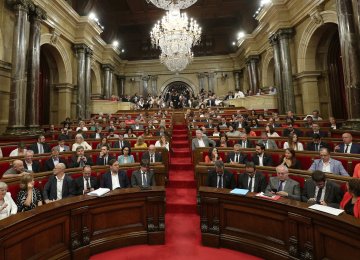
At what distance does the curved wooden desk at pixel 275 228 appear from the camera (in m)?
2.12

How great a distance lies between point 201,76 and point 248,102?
6.72 m

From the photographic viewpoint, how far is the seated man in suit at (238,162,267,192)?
136 inches

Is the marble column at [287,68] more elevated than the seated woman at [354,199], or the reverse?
the marble column at [287,68]

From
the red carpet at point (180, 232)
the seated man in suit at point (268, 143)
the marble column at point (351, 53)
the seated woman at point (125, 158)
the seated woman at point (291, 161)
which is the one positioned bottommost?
the red carpet at point (180, 232)

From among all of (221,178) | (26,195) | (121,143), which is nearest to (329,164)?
(221,178)

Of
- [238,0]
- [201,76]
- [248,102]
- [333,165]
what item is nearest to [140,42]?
[201,76]

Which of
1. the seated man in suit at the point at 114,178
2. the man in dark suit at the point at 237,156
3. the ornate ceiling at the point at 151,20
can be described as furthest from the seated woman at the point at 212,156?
the ornate ceiling at the point at 151,20

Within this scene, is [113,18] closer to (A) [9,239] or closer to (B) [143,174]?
(B) [143,174]

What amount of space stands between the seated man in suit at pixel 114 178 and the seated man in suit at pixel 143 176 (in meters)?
0.14

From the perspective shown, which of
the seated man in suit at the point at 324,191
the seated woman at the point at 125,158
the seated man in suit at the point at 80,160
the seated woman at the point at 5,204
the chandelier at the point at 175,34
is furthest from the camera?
the chandelier at the point at 175,34

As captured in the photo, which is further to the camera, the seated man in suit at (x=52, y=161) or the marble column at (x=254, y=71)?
the marble column at (x=254, y=71)

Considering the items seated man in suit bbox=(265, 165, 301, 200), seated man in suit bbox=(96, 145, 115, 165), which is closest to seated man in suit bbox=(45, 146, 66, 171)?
seated man in suit bbox=(96, 145, 115, 165)

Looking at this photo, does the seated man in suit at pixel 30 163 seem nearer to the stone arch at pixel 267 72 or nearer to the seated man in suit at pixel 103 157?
the seated man in suit at pixel 103 157

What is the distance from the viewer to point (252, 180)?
11.6ft
